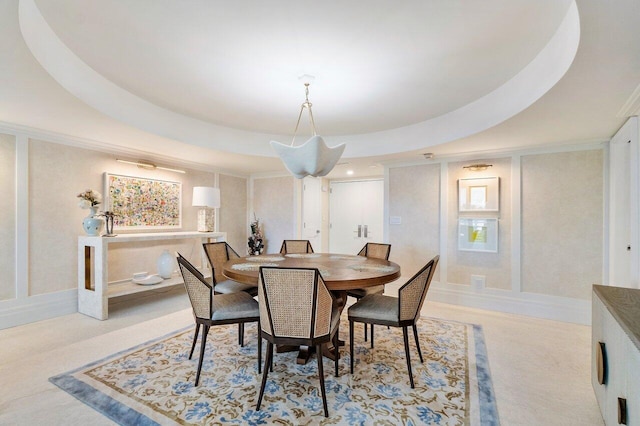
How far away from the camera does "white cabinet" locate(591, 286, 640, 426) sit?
1.19 meters

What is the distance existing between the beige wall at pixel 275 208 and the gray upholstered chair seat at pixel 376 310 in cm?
356

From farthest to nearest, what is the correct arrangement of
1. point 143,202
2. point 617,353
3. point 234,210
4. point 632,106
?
point 234,210 → point 143,202 → point 632,106 → point 617,353

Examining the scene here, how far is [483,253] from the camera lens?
402 centimetres

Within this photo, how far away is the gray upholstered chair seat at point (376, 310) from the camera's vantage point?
218cm

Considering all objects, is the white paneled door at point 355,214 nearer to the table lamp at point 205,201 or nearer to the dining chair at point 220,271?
the table lamp at point 205,201

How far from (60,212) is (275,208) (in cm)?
334

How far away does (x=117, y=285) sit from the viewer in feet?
12.6

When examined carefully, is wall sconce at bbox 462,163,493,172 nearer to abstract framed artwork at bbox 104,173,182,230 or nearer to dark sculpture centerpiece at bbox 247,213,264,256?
dark sculpture centerpiece at bbox 247,213,264,256

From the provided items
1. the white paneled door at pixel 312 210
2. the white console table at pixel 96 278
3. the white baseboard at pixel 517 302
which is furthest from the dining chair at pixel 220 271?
the white baseboard at pixel 517 302

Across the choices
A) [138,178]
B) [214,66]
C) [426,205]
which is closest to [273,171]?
[138,178]

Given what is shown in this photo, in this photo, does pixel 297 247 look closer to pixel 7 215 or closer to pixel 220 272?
pixel 220 272

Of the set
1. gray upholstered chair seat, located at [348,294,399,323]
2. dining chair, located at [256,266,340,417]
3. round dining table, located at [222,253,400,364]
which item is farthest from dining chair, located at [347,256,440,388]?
dining chair, located at [256,266,340,417]

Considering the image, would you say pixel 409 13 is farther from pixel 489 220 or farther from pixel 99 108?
pixel 489 220

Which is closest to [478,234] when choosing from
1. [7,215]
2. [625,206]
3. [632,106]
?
[625,206]
